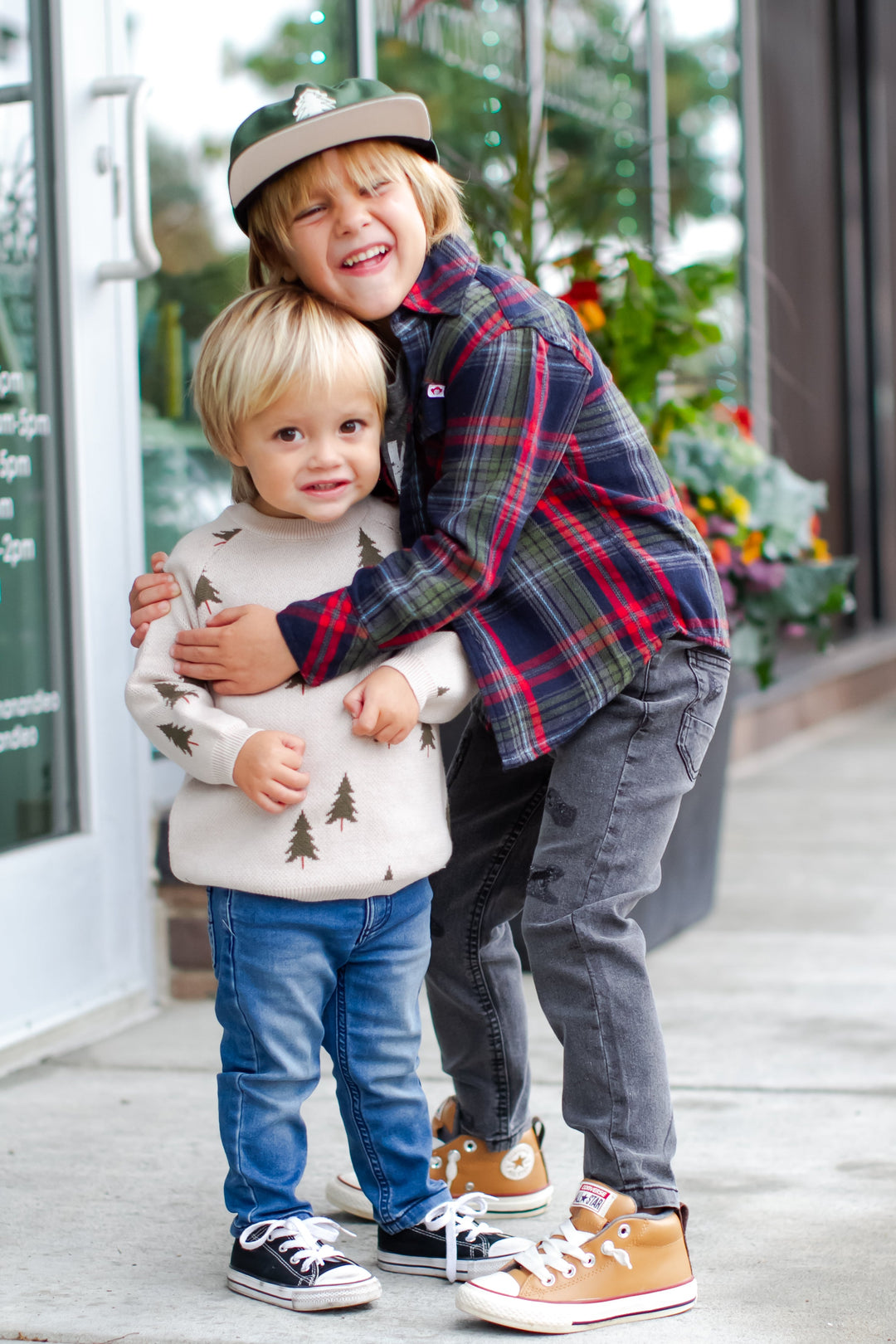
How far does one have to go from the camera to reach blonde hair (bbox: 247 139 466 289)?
1.85 m

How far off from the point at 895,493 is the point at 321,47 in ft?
19.5

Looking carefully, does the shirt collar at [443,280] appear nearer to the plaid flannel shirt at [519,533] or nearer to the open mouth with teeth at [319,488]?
the plaid flannel shirt at [519,533]

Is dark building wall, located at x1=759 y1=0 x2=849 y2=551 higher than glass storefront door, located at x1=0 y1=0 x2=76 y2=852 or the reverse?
higher

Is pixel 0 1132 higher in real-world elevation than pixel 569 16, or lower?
lower

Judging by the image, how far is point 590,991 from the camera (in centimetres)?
189

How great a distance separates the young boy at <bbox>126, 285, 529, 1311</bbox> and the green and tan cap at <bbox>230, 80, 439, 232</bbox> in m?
0.15

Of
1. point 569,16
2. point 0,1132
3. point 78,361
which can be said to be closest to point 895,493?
point 569,16

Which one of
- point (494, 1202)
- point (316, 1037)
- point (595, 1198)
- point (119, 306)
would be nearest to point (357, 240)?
point (316, 1037)

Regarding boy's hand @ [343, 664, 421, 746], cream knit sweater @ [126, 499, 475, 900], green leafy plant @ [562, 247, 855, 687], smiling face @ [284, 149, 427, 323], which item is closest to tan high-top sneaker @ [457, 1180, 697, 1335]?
cream knit sweater @ [126, 499, 475, 900]

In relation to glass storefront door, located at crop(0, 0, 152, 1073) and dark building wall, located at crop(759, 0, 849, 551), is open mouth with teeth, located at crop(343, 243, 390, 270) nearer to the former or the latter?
glass storefront door, located at crop(0, 0, 152, 1073)

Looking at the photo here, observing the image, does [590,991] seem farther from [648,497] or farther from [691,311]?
[691,311]

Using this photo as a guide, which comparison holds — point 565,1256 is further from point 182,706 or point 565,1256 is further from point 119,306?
point 119,306

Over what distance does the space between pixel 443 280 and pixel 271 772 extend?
616mm

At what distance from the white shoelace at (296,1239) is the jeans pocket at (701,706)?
71 cm
